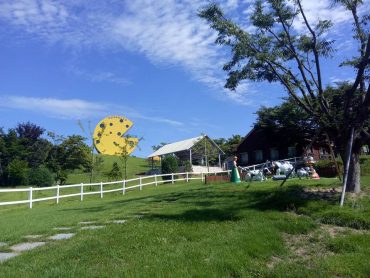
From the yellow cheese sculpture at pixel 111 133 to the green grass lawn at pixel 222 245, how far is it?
43797mm

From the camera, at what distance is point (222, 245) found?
7.08 m

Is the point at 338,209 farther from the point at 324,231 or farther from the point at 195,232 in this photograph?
the point at 195,232

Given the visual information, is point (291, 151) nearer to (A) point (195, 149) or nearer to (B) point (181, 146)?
(A) point (195, 149)

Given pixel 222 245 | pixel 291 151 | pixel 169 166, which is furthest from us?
pixel 291 151

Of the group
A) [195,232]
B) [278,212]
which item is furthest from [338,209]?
[195,232]

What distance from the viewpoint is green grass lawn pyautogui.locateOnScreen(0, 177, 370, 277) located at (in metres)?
6.02

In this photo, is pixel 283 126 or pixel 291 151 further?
pixel 291 151

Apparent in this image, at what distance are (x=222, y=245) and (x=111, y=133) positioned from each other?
50.9m

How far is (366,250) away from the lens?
23.0 feet

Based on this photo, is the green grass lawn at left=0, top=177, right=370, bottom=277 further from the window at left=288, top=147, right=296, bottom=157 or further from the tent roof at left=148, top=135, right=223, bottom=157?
the tent roof at left=148, top=135, right=223, bottom=157

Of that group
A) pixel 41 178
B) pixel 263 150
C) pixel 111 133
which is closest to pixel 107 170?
pixel 111 133

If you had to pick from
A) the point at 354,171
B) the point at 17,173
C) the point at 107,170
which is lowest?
the point at 354,171

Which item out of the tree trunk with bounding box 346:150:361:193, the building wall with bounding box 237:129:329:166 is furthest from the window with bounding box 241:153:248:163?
the tree trunk with bounding box 346:150:361:193

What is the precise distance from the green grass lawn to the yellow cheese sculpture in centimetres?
4380
